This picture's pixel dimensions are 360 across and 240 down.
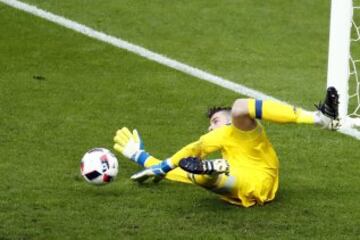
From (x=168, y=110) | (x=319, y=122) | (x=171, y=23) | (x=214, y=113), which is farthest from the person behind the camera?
(x=171, y=23)

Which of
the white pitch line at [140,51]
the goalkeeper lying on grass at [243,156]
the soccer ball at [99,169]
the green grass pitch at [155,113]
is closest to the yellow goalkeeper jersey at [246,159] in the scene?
the goalkeeper lying on grass at [243,156]

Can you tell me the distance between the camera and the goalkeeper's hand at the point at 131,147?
24.9 feet

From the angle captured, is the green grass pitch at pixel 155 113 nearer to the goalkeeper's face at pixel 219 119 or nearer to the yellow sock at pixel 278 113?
the goalkeeper's face at pixel 219 119

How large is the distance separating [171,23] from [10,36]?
5.49 ft

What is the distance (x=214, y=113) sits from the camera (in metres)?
7.62

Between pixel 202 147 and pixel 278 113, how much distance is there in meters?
0.60

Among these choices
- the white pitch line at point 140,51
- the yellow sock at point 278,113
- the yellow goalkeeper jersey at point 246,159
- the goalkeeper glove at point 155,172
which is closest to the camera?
the yellow sock at point 278,113

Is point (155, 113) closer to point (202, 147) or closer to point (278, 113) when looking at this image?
point (202, 147)

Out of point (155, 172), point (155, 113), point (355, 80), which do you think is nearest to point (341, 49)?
point (355, 80)

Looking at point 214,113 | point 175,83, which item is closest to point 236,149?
point 214,113

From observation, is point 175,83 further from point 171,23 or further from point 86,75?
point 171,23

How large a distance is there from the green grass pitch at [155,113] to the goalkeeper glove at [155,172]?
8 centimetres

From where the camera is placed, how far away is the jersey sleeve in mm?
7172

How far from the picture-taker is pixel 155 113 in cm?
911
